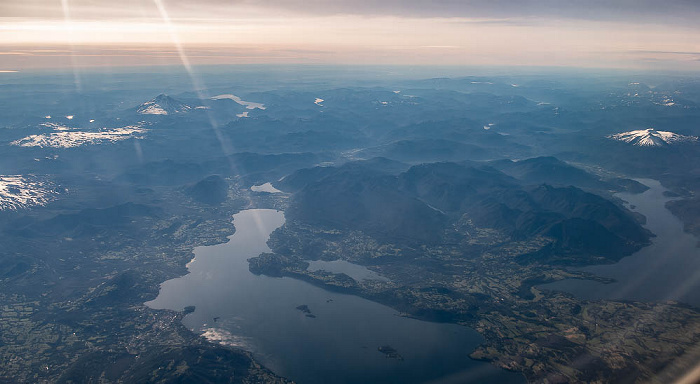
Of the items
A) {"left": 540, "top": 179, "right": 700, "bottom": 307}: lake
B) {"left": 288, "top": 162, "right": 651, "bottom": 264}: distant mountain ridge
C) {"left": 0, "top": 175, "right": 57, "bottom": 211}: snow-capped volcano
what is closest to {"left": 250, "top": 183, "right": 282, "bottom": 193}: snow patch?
{"left": 288, "top": 162, "right": 651, "bottom": 264}: distant mountain ridge

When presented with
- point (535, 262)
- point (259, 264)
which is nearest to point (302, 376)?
point (259, 264)

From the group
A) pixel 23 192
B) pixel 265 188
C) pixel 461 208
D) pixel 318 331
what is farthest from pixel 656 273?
pixel 23 192

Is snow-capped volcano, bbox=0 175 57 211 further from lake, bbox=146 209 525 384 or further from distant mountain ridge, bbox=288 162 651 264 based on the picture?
distant mountain ridge, bbox=288 162 651 264

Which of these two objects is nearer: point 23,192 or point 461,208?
point 461,208

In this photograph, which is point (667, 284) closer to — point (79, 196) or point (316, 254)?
point (316, 254)

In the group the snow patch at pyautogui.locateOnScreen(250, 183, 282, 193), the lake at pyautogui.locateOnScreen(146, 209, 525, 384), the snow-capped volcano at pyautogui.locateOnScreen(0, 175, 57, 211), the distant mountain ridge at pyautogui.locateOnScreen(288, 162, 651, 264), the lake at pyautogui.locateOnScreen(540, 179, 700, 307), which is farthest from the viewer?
the snow patch at pyautogui.locateOnScreen(250, 183, 282, 193)

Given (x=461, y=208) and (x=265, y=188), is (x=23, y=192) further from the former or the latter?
(x=461, y=208)

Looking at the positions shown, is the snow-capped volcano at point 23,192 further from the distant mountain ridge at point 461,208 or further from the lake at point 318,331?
the distant mountain ridge at point 461,208
